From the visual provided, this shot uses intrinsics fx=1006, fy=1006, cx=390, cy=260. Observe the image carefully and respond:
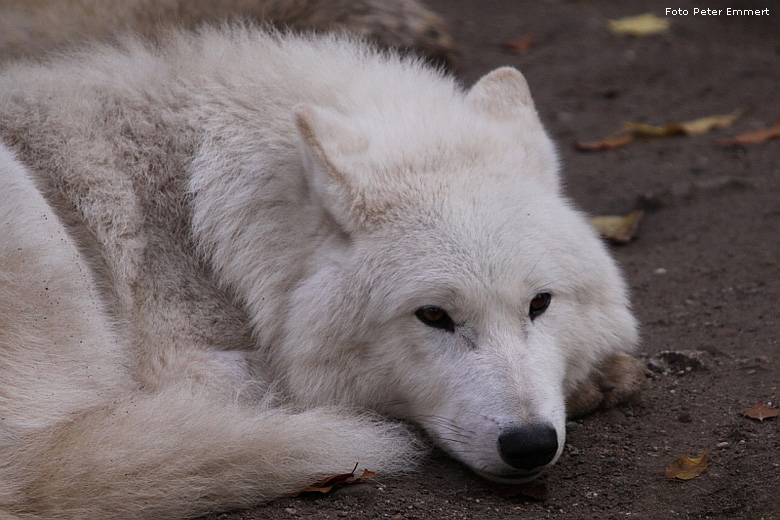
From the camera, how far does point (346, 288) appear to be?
11.8ft

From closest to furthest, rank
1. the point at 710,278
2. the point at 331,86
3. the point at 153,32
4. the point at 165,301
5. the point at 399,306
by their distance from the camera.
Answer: the point at 399,306
the point at 165,301
the point at 331,86
the point at 153,32
the point at 710,278

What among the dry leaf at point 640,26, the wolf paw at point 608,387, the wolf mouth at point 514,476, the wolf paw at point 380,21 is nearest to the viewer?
the wolf mouth at point 514,476

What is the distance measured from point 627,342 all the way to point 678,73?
4.82 m

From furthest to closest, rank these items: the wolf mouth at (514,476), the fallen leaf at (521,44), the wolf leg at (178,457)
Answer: the fallen leaf at (521,44), the wolf mouth at (514,476), the wolf leg at (178,457)

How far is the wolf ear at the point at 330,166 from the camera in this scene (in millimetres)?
3504

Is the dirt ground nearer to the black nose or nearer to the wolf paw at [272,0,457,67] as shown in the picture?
the black nose

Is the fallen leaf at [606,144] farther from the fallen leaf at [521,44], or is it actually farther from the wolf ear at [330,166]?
the wolf ear at [330,166]

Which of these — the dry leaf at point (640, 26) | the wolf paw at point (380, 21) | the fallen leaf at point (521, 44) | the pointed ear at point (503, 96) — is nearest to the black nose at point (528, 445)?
the pointed ear at point (503, 96)

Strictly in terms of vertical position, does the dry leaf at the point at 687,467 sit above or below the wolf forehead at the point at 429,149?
below

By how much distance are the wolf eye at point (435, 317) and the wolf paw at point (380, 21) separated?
6.07 ft

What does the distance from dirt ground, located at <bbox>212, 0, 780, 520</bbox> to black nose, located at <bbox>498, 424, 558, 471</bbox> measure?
173 mm

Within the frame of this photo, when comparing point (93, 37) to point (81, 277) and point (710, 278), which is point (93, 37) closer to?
point (81, 277)

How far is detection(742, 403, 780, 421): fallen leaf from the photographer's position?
3.72 meters

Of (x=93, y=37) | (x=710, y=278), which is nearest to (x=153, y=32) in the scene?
(x=93, y=37)
